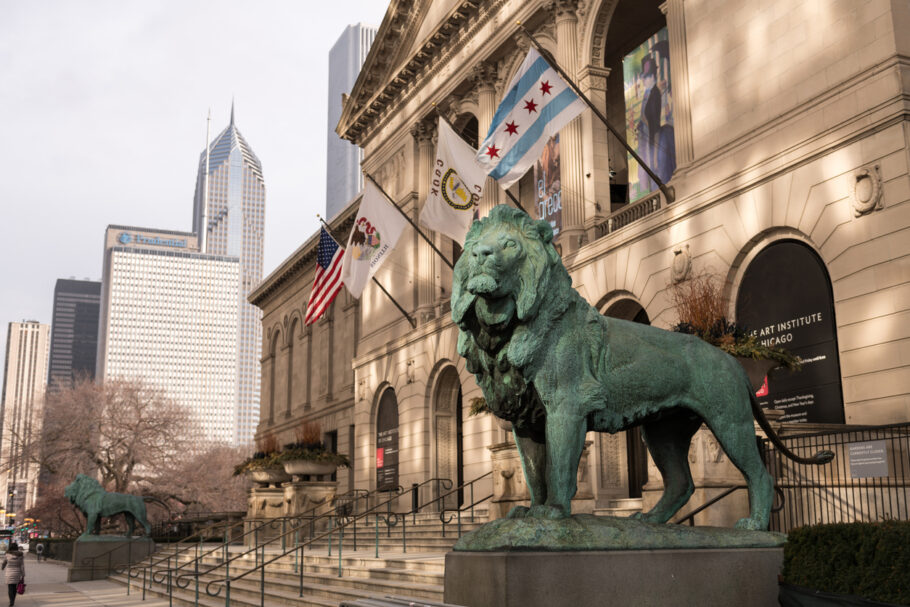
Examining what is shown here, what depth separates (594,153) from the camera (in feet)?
85.4

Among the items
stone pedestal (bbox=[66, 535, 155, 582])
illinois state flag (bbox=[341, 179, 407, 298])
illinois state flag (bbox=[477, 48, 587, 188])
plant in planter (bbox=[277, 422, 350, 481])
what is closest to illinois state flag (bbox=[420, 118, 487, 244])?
illinois state flag (bbox=[477, 48, 587, 188])

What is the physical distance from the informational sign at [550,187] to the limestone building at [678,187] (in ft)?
0.44

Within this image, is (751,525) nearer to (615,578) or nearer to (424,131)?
(615,578)

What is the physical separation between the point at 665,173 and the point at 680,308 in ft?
27.0

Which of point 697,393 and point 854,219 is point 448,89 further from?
point 697,393

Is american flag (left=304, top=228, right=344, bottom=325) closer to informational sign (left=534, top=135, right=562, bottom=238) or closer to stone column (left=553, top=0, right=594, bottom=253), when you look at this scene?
informational sign (left=534, top=135, right=562, bottom=238)

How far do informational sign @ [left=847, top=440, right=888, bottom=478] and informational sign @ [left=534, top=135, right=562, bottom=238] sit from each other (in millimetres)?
14960

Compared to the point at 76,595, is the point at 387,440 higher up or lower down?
higher up

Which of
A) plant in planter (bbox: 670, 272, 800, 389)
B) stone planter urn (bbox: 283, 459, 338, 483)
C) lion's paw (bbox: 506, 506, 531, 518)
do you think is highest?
plant in planter (bbox: 670, 272, 800, 389)

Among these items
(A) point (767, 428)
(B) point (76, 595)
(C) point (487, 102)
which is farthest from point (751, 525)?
(C) point (487, 102)

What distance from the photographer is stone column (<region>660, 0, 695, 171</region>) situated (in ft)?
69.2

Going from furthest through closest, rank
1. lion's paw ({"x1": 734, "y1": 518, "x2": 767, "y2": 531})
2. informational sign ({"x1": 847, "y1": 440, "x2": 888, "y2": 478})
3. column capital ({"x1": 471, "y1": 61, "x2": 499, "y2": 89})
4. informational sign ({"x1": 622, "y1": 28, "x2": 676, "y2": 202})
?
column capital ({"x1": 471, "y1": 61, "x2": 499, "y2": 89})
informational sign ({"x1": 622, "y1": 28, "x2": 676, "y2": 202})
informational sign ({"x1": 847, "y1": 440, "x2": 888, "y2": 478})
lion's paw ({"x1": 734, "y1": 518, "x2": 767, "y2": 531})

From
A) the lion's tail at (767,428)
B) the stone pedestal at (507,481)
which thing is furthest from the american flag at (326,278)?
the lion's tail at (767,428)

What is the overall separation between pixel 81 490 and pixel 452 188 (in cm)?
1818
